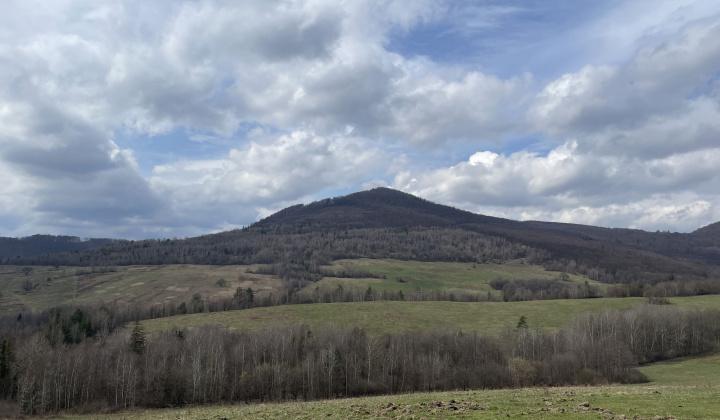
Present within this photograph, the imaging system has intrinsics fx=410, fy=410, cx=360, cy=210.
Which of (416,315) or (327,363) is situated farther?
(416,315)

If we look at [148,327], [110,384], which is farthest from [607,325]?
[148,327]

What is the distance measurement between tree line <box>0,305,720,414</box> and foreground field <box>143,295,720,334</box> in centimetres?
2030

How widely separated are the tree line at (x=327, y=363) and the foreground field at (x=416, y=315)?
20.3 metres

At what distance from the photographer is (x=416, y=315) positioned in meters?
Answer: 139

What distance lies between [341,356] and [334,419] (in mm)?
60510

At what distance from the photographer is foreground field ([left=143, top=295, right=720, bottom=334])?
126 m

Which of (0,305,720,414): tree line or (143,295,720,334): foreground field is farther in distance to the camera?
(143,295,720,334): foreground field

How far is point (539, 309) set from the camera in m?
141

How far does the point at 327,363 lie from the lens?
8388 cm

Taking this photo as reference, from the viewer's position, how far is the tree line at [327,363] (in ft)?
233

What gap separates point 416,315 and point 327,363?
60779 mm

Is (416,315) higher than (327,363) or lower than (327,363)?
higher

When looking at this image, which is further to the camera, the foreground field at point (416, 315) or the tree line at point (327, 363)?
the foreground field at point (416, 315)

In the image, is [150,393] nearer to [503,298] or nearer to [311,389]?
[311,389]
